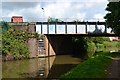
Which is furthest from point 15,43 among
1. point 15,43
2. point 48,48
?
point 48,48

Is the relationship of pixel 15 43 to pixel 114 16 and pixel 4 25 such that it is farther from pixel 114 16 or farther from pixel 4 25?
pixel 114 16

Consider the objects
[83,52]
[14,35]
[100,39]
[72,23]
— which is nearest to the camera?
[14,35]

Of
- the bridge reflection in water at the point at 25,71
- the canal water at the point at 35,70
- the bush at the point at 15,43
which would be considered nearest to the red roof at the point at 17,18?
the bush at the point at 15,43

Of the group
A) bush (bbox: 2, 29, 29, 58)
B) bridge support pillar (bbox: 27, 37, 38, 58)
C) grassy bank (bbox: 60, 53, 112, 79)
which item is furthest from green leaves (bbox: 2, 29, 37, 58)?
grassy bank (bbox: 60, 53, 112, 79)

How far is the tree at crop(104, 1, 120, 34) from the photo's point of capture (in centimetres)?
2938

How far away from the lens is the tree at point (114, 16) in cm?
2938

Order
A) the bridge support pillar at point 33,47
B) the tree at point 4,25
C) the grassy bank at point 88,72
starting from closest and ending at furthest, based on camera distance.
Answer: the grassy bank at point 88,72 → the tree at point 4,25 → the bridge support pillar at point 33,47

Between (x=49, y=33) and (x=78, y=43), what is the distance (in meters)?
13.8

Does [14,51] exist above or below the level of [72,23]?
below

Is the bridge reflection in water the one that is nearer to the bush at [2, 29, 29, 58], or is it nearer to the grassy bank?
the grassy bank

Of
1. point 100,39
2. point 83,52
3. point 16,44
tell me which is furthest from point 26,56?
point 100,39

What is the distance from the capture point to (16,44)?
51.7 metres

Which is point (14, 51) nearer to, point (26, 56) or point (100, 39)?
point (26, 56)

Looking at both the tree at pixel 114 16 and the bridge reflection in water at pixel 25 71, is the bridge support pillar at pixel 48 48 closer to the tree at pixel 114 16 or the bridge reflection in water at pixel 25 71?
the bridge reflection in water at pixel 25 71
